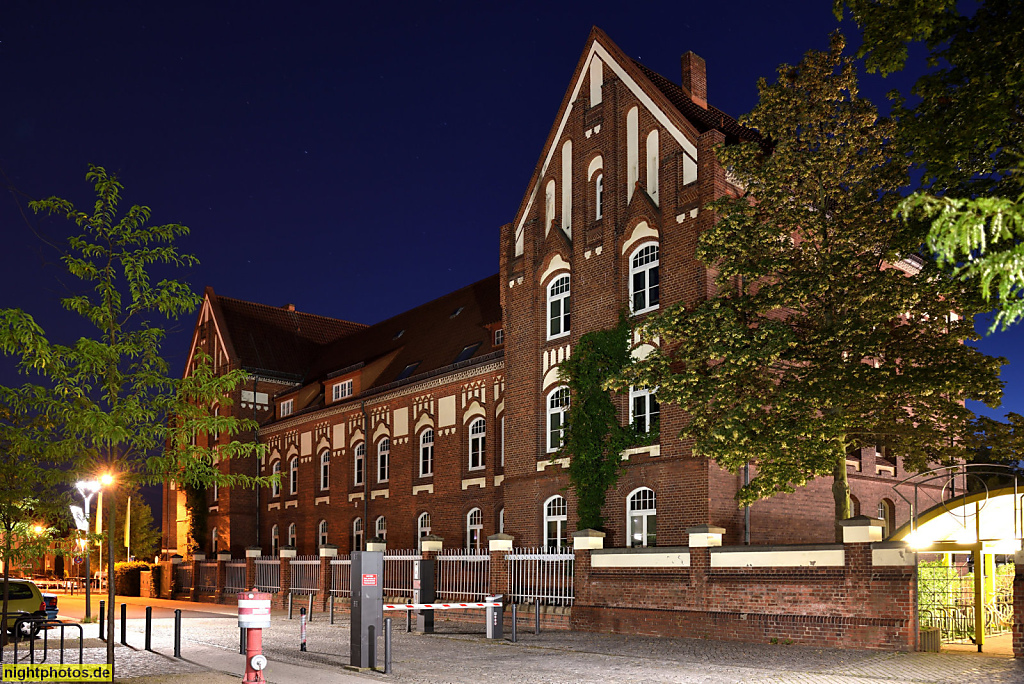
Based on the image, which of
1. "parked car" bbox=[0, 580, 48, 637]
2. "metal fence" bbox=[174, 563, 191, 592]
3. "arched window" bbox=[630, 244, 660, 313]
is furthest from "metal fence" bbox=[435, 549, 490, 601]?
"metal fence" bbox=[174, 563, 191, 592]

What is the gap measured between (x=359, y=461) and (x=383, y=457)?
189cm

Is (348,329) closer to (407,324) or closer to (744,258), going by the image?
(407,324)

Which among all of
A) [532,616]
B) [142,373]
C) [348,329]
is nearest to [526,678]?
[142,373]

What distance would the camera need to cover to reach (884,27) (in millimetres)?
16062

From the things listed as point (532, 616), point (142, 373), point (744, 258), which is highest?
point (744, 258)

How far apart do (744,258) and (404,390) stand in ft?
67.8

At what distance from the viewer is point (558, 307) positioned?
2955 cm

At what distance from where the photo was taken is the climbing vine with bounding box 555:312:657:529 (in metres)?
26.2

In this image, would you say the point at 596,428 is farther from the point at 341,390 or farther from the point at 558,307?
the point at 341,390

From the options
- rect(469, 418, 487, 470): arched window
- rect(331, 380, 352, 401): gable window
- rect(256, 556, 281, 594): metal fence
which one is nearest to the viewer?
rect(469, 418, 487, 470): arched window

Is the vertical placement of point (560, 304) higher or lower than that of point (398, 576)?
higher

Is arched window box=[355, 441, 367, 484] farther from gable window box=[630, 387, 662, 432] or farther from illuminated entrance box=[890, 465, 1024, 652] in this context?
illuminated entrance box=[890, 465, 1024, 652]

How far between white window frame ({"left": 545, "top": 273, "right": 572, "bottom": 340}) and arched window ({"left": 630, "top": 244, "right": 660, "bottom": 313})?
8.02ft

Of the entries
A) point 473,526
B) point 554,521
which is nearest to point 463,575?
point 554,521
